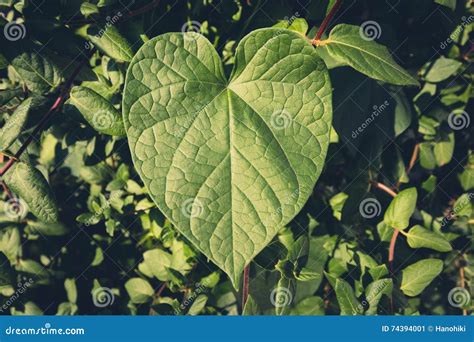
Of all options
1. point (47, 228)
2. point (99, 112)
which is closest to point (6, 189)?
point (47, 228)

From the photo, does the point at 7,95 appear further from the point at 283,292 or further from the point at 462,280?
the point at 462,280

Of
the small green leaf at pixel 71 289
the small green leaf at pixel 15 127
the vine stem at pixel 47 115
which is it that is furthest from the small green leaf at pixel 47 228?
the small green leaf at pixel 15 127

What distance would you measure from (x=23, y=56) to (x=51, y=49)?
67 millimetres

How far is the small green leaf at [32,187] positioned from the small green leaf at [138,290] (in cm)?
39

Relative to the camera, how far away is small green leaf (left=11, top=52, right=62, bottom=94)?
3.20ft

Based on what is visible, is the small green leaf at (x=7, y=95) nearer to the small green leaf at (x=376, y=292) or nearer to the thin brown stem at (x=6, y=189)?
the thin brown stem at (x=6, y=189)

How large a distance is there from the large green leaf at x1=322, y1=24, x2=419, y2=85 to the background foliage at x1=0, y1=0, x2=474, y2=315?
8 centimetres

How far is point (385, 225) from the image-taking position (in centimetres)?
126

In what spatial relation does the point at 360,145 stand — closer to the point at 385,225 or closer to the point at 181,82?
the point at 385,225

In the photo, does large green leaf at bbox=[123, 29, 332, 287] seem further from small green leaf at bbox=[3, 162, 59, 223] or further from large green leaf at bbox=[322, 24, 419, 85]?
small green leaf at bbox=[3, 162, 59, 223]

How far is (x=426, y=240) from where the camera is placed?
1161 millimetres

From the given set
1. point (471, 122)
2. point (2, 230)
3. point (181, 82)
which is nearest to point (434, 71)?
point (471, 122)

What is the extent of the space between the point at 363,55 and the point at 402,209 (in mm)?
406

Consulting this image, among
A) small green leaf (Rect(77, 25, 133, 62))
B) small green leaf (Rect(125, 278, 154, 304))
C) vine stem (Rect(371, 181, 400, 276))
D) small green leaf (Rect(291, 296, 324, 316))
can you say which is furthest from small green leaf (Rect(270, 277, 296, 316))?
small green leaf (Rect(77, 25, 133, 62))
